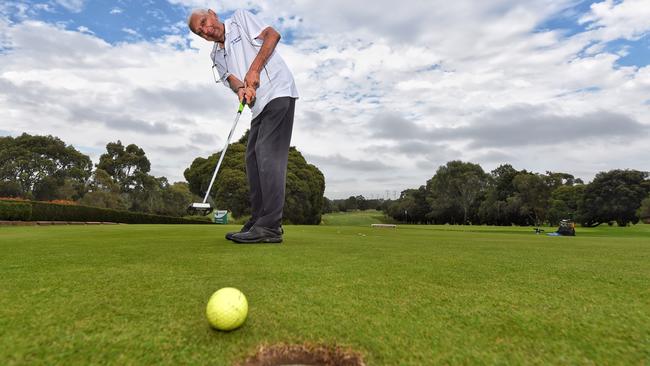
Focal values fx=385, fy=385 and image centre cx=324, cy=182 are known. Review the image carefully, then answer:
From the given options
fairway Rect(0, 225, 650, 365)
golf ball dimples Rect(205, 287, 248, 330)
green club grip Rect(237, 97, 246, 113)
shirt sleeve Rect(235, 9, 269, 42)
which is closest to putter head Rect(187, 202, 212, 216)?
green club grip Rect(237, 97, 246, 113)

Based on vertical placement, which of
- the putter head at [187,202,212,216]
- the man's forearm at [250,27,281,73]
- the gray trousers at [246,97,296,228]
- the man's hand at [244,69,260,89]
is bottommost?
the putter head at [187,202,212,216]

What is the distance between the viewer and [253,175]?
5656mm

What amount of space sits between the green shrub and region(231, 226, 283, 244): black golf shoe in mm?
15710

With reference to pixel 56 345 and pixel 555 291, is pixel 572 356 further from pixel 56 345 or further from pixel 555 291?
pixel 56 345

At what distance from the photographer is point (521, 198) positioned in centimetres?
5816

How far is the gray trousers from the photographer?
5.18 metres

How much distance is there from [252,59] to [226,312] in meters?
4.32

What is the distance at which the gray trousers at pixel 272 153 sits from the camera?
5.18 meters

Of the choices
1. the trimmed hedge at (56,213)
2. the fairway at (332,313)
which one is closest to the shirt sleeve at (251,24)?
the fairway at (332,313)

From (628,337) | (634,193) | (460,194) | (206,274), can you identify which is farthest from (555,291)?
(460,194)

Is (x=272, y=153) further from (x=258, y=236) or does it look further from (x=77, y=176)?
(x=77, y=176)

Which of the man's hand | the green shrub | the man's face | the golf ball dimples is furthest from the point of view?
the green shrub

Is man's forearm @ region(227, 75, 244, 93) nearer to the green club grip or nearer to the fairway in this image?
the green club grip

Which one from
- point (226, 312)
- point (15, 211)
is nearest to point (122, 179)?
point (15, 211)
